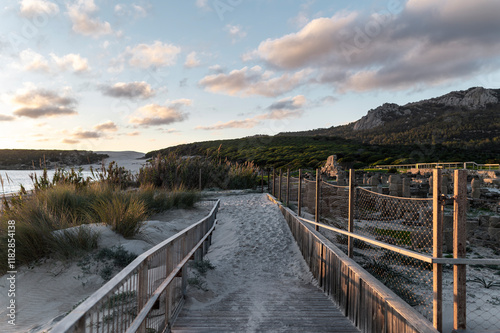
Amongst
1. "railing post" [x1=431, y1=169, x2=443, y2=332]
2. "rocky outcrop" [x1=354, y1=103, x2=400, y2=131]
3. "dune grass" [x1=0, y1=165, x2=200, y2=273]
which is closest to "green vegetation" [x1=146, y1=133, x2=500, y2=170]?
"dune grass" [x1=0, y1=165, x2=200, y2=273]

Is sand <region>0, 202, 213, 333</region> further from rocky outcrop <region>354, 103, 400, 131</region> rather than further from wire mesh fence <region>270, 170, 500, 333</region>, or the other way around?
rocky outcrop <region>354, 103, 400, 131</region>

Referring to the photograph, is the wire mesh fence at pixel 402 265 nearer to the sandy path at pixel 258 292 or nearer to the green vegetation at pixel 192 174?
the sandy path at pixel 258 292

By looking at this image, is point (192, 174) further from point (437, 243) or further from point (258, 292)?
point (437, 243)

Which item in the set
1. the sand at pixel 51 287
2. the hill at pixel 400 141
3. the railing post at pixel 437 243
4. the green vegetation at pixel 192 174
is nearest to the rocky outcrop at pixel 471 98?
the hill at pixel 400 141

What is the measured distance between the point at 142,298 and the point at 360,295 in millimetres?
2501

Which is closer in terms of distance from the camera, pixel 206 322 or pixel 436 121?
pixel 206 322

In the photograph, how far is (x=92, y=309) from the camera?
1.67 metres

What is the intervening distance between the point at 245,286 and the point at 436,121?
93.0 metres

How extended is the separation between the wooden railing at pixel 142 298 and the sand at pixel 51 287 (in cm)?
99

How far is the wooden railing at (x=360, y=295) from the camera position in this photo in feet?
9.43

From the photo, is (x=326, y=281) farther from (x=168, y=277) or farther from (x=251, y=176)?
(x=251, y=176)

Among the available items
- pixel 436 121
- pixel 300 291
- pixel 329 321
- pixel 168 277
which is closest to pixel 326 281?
pixel 300 291

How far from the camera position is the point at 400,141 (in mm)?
74375

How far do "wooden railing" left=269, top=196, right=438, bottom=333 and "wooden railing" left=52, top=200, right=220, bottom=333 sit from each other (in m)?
2.17
